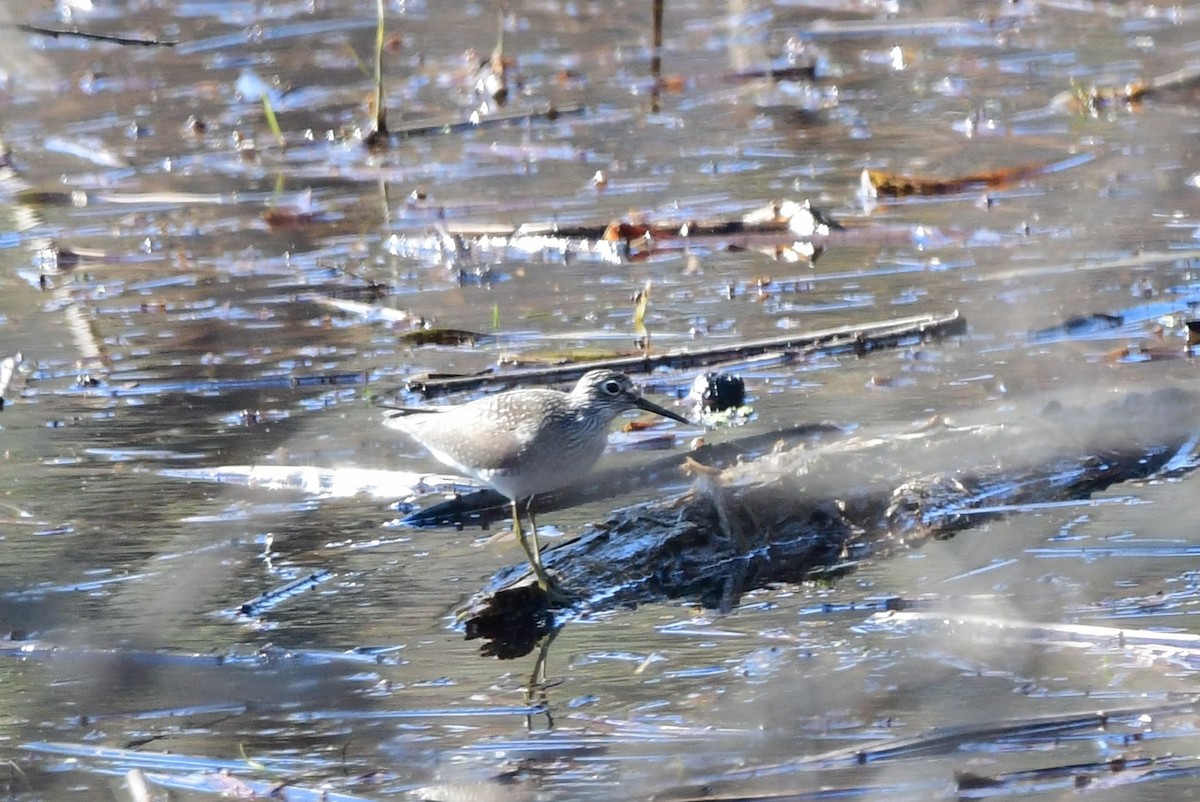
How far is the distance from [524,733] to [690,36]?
11.0 metres

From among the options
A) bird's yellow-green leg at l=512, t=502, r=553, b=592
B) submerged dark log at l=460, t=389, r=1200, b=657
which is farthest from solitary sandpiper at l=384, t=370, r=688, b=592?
submerged dark log at l=460, t=389, r=1200, b=657

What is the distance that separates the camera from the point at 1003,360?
757 cm

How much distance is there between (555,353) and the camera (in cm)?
790

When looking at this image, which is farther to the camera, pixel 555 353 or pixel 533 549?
pixel 555 353

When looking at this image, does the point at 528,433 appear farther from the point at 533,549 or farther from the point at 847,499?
the point at 847,499

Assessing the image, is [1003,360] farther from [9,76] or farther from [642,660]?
[9,76]

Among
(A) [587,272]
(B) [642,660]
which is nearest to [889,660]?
(B) [642,660]

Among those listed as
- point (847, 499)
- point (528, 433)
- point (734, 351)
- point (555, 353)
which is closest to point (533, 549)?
point (528, 433)

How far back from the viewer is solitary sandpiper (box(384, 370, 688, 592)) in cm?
607

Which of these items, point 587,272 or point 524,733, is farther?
point 587,272

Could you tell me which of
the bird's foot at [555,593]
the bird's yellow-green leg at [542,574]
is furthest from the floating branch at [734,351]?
the bird's foot at [555,593]

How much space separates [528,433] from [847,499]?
1.03 metres

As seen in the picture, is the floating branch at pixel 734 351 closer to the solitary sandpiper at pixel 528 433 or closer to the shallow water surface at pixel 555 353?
the shallow water surface at pixel 555 353

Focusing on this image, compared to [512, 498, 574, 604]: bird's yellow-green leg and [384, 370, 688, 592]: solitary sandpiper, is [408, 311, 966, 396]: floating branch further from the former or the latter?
[512, 498, 574, 604]: bird's yellow-green leg
